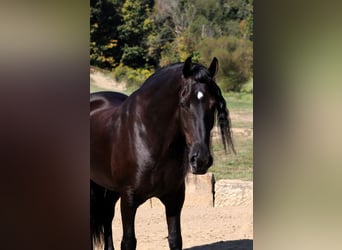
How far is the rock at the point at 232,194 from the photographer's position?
4.23 m

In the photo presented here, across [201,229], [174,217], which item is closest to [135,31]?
[201,229]

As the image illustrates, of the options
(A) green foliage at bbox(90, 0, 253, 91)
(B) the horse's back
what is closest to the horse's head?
(B) the horse's back

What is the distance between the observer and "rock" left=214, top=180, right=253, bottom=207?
13.9 feet

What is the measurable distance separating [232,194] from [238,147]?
1568mm

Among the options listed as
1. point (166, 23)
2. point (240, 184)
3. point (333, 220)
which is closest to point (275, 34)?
point (333, 220)

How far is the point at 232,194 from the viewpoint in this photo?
4270 mm

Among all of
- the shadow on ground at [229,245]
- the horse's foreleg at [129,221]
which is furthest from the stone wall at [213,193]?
the horse's foreleg at [129,221]

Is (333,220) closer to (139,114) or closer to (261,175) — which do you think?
(261,175)

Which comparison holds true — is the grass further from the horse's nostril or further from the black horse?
the horse's nostril

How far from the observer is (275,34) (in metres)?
1.08

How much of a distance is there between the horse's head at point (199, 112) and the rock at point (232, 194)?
188 centimetres

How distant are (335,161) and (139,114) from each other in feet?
5.17

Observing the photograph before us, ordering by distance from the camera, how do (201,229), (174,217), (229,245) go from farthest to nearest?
(201,229) < (229,245) < (174,217)

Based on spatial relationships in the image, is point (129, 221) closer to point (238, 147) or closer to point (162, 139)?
point (162, 139)
